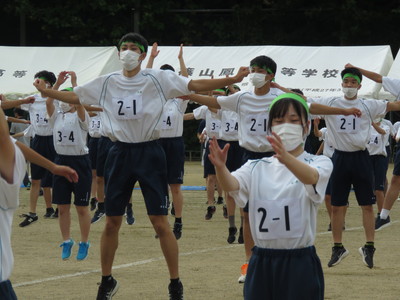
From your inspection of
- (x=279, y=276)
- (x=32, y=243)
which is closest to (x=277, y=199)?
(x=279, y=276)

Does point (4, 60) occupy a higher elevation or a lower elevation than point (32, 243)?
higher

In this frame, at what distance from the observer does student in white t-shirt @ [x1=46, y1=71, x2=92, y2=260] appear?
11.4m

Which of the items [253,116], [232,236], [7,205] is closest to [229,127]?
[232,236]

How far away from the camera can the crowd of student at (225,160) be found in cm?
541

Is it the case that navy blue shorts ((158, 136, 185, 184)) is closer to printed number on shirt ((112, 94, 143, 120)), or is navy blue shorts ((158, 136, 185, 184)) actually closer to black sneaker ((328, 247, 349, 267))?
black sneaker ((328, 247, 349, 267))

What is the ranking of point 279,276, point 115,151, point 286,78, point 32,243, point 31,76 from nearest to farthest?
point 279,276
point 115,151
point 32,243
point 286,78
point 31,76

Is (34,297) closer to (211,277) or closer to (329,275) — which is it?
(211,277)

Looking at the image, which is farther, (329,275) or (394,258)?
(394,258)

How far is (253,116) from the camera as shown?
376 inches

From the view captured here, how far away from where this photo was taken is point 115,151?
27.8ft

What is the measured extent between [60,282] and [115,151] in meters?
1.94

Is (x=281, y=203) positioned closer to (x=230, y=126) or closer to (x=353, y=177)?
(x=353, y=177)

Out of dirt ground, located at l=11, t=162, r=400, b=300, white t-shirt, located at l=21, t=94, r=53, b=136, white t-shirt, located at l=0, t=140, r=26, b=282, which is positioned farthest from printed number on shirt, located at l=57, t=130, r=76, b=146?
white t-shirt, located at l=0, t=140, r=26, b=282

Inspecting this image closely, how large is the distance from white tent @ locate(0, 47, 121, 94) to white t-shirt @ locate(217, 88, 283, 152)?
1758cm
